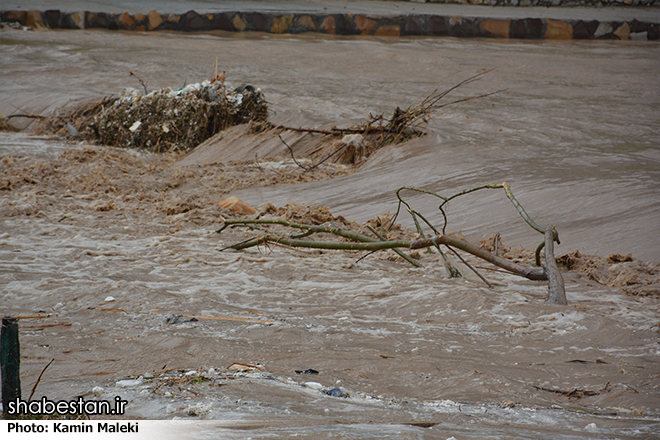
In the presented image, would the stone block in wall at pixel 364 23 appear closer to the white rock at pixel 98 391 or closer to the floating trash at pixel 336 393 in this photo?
the floating trash at pixel 336 393

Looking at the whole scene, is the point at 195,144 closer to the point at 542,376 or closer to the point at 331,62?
the point at 331,62

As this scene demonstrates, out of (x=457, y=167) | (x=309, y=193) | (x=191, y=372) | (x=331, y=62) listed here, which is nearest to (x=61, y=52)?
(x=331, y=62)

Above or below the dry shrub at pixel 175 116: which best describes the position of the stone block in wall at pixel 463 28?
above

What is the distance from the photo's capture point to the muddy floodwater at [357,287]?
5.62 feet

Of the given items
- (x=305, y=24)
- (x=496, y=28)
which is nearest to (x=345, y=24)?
(x=305, y=24)

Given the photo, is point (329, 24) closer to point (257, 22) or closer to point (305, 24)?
point (305, 24)

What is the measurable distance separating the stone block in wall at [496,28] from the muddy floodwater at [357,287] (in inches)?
211

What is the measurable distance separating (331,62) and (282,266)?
7.08m

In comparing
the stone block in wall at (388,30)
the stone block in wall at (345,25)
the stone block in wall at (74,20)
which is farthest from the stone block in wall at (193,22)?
the stone block in wall at (388,30)

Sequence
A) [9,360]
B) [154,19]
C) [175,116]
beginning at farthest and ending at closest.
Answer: [154,19] < [175,116] < [9,360]

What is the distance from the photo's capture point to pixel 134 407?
1574 millimetres

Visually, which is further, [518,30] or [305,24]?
[518,30]

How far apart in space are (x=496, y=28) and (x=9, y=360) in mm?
13041

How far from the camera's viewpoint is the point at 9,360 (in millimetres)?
1458
